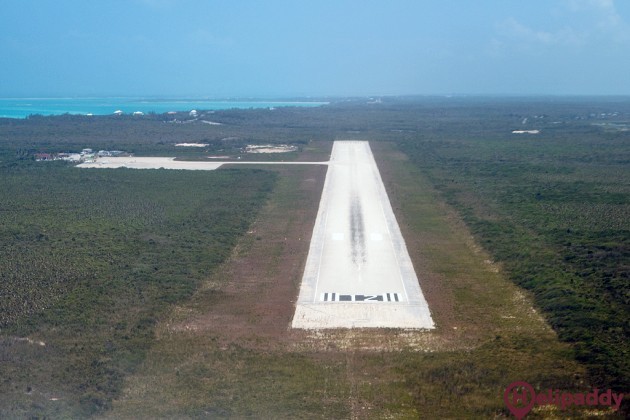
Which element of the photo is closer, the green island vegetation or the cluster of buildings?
the green island vegetation

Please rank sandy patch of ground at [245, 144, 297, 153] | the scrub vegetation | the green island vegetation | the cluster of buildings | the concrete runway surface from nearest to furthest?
1. the green island vegetation
2. the scrub vegetation
3. the concrete runway surface
4. the cluster of buildings
5. sandy patch of ground at [245, 144, 297, 153]

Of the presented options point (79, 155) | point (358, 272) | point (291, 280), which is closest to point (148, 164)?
point (79, 155)

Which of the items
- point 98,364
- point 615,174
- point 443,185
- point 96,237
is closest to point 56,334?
point 98,364

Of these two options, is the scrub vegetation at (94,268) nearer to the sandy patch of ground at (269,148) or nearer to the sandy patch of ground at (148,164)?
the sandy patch of ground at (148,164)

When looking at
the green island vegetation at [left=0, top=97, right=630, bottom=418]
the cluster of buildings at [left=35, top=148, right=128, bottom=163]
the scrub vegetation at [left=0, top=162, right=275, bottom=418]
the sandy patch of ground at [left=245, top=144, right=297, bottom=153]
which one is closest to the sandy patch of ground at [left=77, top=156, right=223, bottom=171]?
the cluster of buildings at [left=35, top=148, right=128, bottom=163]

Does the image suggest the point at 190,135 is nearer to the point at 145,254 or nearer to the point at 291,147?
the point at 291,147

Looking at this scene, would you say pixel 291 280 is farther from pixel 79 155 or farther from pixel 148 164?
pixel 79 155

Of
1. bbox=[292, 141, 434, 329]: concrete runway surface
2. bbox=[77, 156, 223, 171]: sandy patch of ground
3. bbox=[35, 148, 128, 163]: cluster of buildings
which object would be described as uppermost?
bbox=[35, 148, 128, 163]: cluster of buildings

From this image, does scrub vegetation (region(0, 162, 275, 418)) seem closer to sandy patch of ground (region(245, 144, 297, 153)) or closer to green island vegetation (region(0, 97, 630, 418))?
green island vegetation (region(0, 97, 630, 418))
